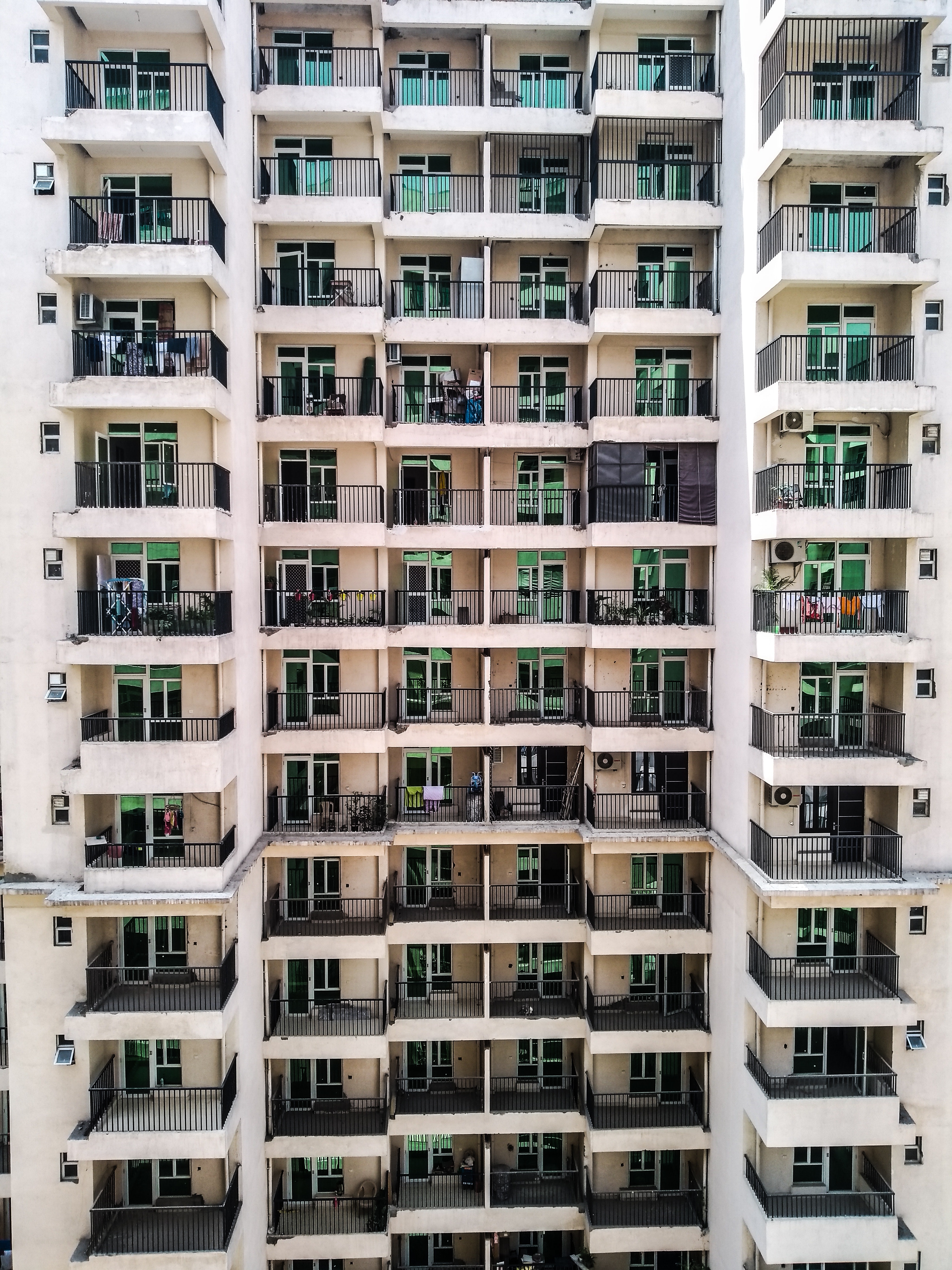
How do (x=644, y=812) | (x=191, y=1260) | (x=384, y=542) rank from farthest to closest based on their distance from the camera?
(x=644, y=812), (x=384, y=542), (x=191, y=1260)

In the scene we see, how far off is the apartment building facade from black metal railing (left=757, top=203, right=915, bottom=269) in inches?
3.1

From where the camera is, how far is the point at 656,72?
16.2 metres

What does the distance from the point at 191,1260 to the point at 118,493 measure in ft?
42.3

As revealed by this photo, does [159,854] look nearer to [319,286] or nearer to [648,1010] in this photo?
[648,1010]

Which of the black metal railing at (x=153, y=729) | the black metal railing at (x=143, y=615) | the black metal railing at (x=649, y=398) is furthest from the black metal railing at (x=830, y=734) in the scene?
the black metal railing at (x=143, y=615)

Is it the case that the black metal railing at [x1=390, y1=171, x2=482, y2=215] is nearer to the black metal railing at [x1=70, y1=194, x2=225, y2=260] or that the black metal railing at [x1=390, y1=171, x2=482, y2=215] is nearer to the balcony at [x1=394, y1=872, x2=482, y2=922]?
the black metal railing at [x1=70, y1=194, x2=225, y2=260]

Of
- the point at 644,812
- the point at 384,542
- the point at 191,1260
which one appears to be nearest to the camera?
the point at 191,1260

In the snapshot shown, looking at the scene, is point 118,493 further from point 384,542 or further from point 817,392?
point 817,392

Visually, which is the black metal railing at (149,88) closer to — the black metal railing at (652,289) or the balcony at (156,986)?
the black metal railing at (652,289)

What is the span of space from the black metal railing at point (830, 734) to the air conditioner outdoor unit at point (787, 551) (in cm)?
266

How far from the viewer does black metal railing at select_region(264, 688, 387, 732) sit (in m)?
16.3

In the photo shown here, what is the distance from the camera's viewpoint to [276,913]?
54.5ft

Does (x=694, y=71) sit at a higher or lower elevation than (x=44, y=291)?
higher

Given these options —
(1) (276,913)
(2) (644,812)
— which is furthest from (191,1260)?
(2) (644,812)
